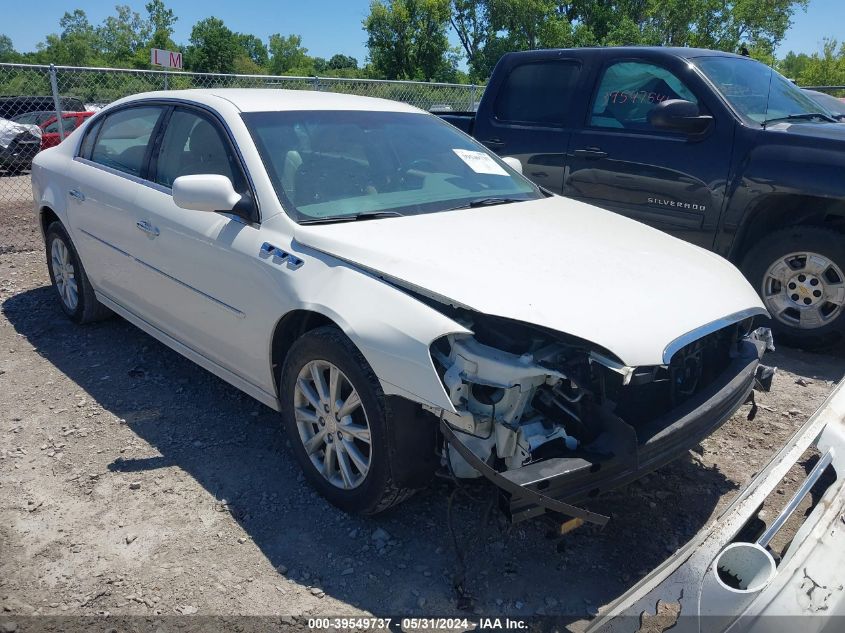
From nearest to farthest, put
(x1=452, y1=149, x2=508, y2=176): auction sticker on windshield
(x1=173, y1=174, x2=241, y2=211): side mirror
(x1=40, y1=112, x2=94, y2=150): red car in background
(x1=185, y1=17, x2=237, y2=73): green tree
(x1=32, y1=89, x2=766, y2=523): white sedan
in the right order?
(x1=32, y1=89, x2=766, y2=523): white sedan → (x1=173, y1=174, x2=241, y2=211): side mirror → (x1=452, y1=149, x2=508, y2=176): auction sticker on windshield → (x1=40, y1=112, x2=94, y2=150): red car in background → (x1=185, y1=17, x2=237, y2=73): green tree

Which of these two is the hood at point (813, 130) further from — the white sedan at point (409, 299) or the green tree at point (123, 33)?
the green tree at point (123, 33)

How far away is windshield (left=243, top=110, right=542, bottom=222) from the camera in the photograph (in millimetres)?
3291

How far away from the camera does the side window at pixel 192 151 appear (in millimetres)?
3484

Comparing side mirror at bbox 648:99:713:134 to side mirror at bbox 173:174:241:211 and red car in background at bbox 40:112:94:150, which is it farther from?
red car in background at bbox 40:112:94:150

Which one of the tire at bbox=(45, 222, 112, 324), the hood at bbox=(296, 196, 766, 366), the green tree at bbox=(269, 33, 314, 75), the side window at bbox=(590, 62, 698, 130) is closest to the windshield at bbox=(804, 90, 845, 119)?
the side window at bbox=(590, 62, 698, 130)

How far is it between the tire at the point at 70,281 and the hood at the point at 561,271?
106 inches

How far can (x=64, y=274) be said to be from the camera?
5180 millimetres

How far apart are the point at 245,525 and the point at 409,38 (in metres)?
41.0

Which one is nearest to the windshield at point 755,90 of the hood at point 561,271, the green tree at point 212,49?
the hood at point 561,271

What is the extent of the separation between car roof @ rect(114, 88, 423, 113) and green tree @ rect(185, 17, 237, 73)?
199ft

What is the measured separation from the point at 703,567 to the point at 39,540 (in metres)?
2.61

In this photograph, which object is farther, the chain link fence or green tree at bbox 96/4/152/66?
green tree at bbox 96/4/152/66

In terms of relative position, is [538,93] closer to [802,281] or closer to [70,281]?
[802,281]

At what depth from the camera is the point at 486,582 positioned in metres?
2.68
